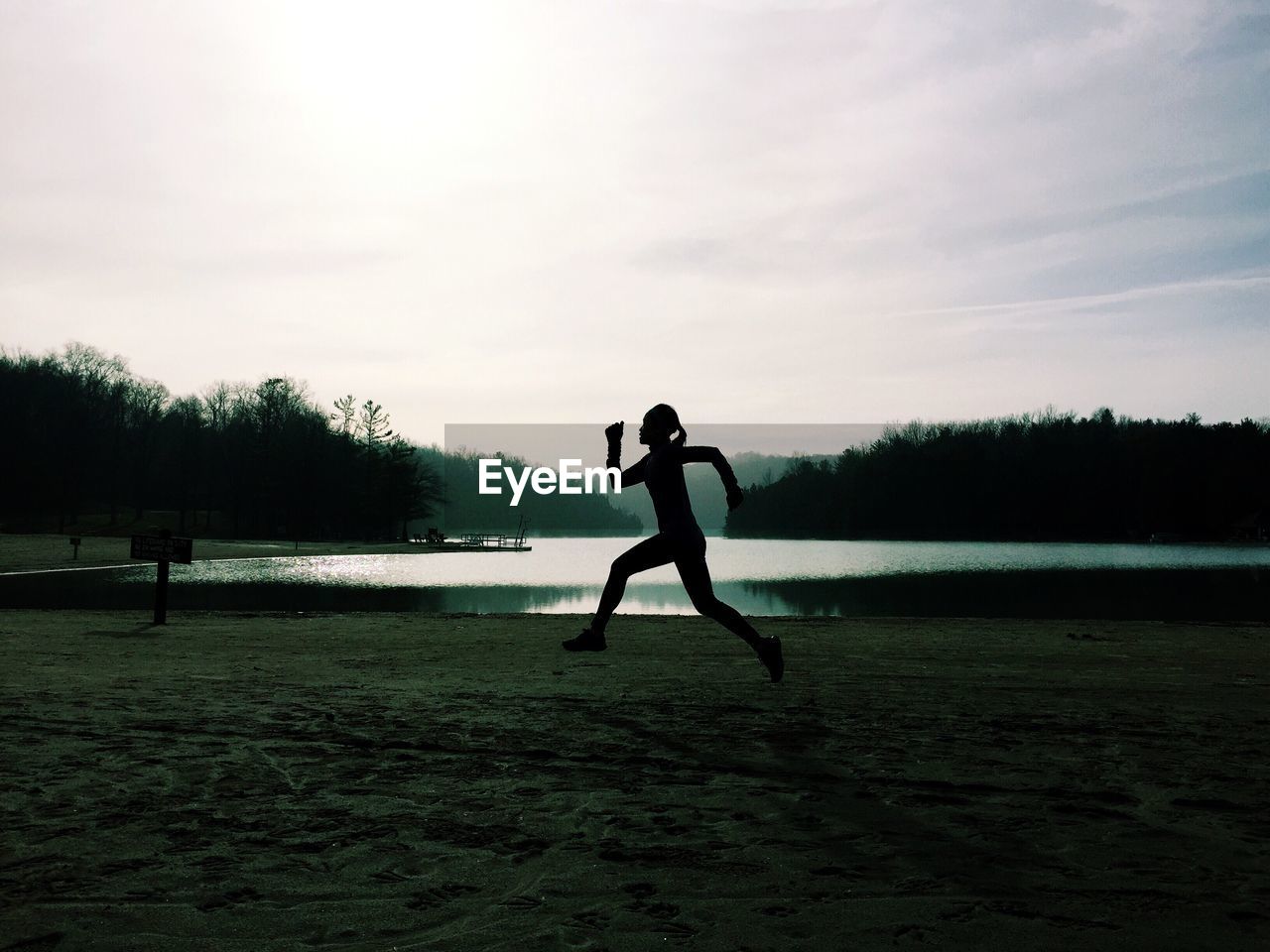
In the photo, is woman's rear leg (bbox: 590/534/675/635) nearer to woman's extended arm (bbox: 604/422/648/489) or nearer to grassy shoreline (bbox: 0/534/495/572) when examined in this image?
woman's extended arm (bbox: 604/422/648/489)

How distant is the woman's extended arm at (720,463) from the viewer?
710cm

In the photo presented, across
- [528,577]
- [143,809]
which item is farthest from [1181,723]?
[528,577]

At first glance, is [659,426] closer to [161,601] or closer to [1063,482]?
[161,601]

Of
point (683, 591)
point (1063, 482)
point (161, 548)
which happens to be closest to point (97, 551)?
point (683, 591)

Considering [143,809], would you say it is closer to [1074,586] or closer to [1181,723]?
[1181,723]

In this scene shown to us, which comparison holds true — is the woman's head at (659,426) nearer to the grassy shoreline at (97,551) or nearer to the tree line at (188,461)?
the grassy shoreline at (97,551)

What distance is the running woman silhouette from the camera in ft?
24.8

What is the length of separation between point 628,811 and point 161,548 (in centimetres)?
1320

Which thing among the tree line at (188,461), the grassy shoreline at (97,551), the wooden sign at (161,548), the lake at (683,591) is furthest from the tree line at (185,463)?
the wooden sign at (161,548)

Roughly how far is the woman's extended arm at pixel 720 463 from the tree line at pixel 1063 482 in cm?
12947

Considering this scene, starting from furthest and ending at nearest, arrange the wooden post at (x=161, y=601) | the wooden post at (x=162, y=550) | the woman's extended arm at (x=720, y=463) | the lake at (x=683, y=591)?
the lake at (x=683, y=591), the wooden post at (x=162, y=550), the wooden post at (x=161, y=601), the woman's extended arm at (x=720, y=463)

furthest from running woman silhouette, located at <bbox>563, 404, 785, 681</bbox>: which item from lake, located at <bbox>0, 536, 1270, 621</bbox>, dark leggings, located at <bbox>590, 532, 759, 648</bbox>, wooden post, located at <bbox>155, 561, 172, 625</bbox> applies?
lake, located at <bbox>0, 536, 1270, 621</bbox>

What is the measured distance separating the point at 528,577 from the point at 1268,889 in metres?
36.0

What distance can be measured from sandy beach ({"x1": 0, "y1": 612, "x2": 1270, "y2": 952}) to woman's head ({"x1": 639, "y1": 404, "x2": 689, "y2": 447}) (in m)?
2.21
